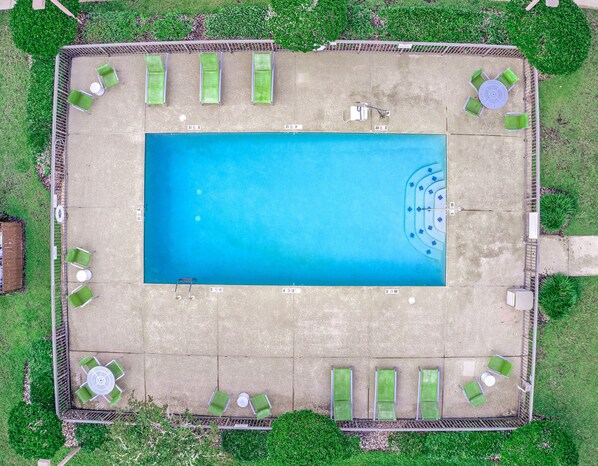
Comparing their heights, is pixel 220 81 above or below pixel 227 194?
above

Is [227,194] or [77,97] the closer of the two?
[77,97]

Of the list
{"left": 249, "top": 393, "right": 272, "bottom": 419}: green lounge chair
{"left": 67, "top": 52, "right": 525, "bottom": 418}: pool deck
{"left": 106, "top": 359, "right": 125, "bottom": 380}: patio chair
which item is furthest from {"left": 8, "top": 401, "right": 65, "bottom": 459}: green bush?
{"left": 249, "top": 393, "right": 272, "bottom": 419}: green lounge chair

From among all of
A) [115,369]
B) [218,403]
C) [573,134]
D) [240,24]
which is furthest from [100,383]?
[573,134]

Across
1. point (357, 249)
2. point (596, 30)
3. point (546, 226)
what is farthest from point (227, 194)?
point (596, 30)

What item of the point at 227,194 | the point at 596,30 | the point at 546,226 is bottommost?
the point at 546,226

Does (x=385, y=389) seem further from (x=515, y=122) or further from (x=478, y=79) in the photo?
(x=478, y=79)

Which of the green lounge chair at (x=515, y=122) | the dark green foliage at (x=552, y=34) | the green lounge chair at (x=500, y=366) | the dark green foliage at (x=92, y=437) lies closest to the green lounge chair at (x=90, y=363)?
the dark green foliage at (x=92, y=437)

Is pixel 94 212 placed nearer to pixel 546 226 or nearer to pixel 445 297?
pixel 445 297
